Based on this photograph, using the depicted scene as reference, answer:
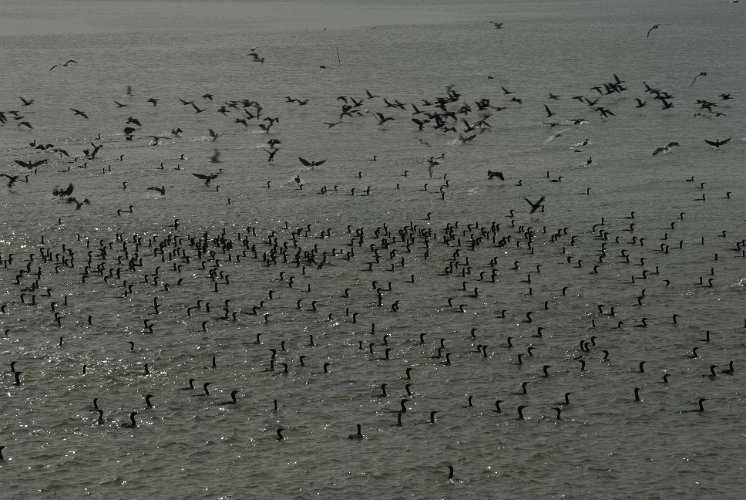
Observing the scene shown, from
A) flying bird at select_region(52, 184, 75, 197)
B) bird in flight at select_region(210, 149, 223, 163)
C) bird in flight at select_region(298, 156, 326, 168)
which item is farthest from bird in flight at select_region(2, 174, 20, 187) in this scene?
bird in flight at select_region(298, 156, 326, 168)

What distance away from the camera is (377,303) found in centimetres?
4516

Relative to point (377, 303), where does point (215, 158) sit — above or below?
above

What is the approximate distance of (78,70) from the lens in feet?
411

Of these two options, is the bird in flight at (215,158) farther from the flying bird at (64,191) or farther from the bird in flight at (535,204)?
the bird in flight at (535,204)

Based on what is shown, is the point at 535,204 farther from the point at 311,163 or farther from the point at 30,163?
the point at 30,163

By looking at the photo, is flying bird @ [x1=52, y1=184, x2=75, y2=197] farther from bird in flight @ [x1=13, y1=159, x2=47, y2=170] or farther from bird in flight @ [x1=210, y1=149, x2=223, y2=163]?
bird in flight @ [x1=210, y1=149, x2=223, y2=163]

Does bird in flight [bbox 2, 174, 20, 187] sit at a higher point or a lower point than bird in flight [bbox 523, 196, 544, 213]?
lower

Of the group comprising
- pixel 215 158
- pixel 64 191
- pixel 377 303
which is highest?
pixel 215 158

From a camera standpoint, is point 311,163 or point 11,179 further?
point 311,163

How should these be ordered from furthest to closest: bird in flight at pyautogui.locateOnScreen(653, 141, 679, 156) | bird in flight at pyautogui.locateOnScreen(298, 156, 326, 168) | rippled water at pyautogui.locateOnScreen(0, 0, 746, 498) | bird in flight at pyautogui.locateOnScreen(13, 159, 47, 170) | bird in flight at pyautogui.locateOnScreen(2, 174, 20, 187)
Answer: bird in flight at pyautogui.locateOnScreen(653, 141, 679, 156)
bird in flight at pyautogui.locateOnScreen(298, 156, 326, 168)
bird in flight at pyautogui.locateOnScreen(13, 159, 47, 170)
bird in flight at pyautogui.locateOnScreen(2, 174, 20, 187)
rippled water at pyautogui.locateOnScreen(0, 0, 746, 498)

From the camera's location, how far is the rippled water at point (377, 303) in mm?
32656

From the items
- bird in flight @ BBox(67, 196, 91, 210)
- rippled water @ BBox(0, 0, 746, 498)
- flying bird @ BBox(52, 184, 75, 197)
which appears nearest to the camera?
rippled water @ BBox(0, 0, 746, 498)

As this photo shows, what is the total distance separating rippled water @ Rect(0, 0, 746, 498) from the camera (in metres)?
32.7

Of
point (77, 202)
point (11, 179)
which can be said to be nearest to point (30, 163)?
point (11, 179)
